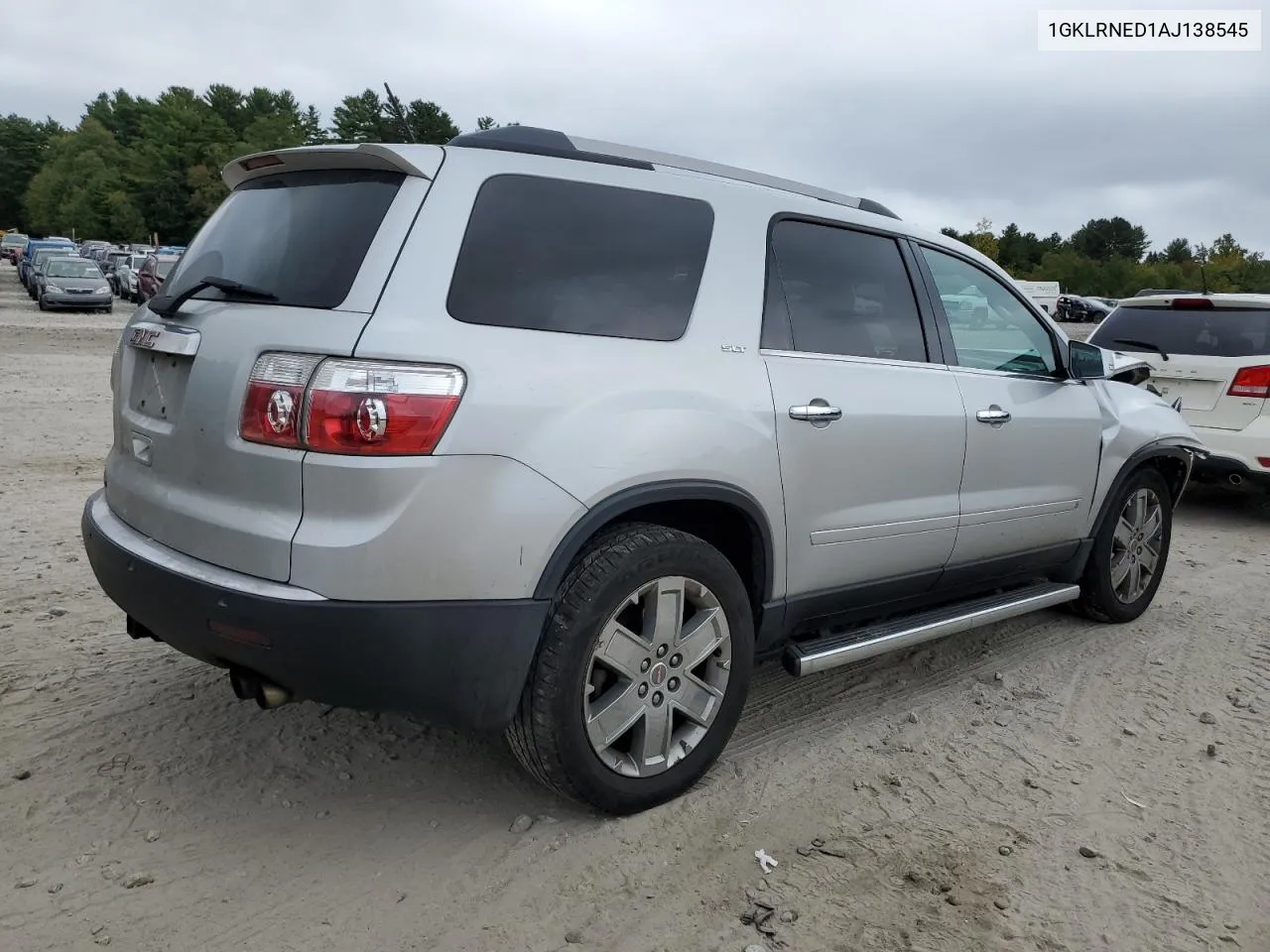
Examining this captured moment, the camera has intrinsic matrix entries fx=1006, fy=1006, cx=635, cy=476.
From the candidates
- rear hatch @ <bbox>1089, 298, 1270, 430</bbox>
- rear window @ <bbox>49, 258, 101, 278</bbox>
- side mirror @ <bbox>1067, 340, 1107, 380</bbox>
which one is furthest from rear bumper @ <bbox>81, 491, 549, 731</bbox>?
rear window @ <bbox>49, 258, 101, 278</bbox>

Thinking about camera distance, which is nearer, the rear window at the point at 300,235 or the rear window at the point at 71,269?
the rear window at the point at 300,235

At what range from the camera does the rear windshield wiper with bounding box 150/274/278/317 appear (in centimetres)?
278

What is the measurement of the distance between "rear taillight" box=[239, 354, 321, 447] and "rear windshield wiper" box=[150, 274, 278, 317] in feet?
0.91

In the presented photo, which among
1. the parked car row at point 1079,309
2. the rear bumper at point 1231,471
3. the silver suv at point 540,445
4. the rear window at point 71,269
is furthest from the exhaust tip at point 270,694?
the parked car row at point 1079,309

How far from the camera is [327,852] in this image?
287 centimetres

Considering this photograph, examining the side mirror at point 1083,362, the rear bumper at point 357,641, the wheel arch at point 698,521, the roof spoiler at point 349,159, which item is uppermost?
the roof spoiler at point 349,159

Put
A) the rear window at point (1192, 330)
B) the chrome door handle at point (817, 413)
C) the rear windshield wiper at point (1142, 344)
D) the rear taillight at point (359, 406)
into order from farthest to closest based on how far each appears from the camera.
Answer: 1. the rear windshield wiper at point (1142, 344)
2. the rear window at point (1192, 330)
3. the chrome door handle at point (817, 413)
4. the rear taillight at point (359, 406)

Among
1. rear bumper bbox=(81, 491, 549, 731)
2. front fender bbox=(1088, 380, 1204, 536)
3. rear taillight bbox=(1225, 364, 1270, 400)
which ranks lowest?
rear bumper bbox=(81, 491, 549, 731)

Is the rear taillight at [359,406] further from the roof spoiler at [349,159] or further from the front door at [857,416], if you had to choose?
the front door at [857,416]

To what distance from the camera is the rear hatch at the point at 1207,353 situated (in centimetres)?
723

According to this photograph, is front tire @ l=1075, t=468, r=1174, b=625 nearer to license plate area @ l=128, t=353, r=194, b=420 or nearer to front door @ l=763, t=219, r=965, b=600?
front door @ l=763, t=219, r=965, b=600

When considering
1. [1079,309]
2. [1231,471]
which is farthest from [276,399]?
[1079,309]

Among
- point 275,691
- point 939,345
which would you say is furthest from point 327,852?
point 939,345

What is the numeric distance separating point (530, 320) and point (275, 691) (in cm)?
119
